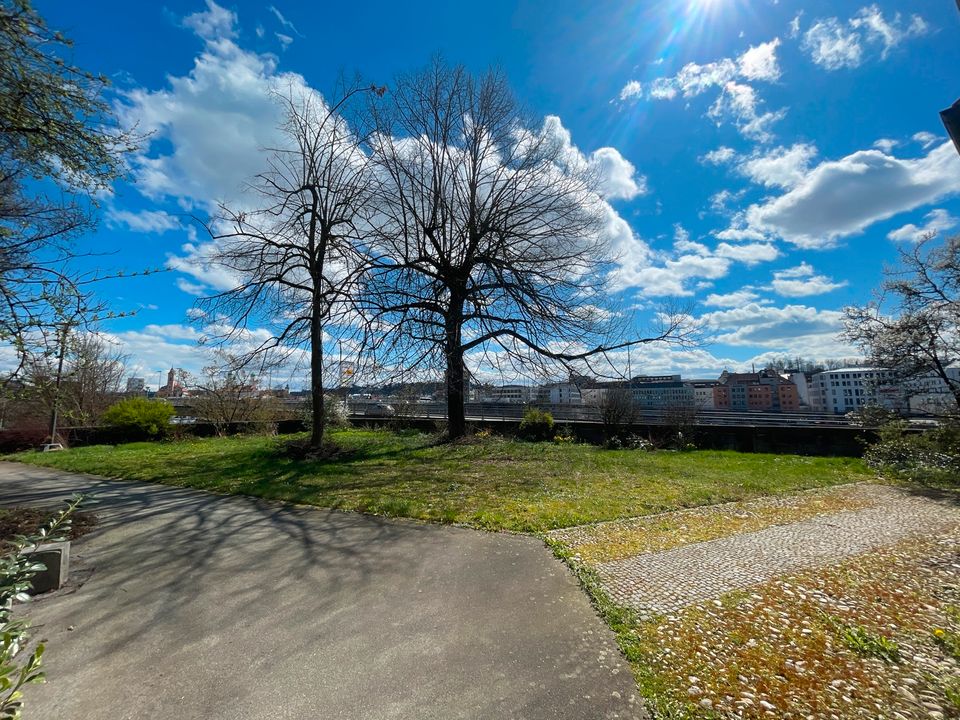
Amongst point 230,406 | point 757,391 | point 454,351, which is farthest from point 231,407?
point 757,391

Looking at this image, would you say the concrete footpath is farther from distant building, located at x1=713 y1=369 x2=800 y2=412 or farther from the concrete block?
distant building, located at x1=713 y1=369 x2=800 y2=412

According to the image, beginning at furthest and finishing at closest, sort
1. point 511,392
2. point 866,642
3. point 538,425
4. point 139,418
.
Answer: point 139,418 < point 538,425 < point 511,392 < point 866,642

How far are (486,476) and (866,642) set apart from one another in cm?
678

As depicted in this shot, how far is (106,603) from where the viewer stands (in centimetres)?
362

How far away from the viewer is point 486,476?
920 centimetres

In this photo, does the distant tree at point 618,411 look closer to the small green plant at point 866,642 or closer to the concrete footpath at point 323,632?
the concrete footpath at point 323,632

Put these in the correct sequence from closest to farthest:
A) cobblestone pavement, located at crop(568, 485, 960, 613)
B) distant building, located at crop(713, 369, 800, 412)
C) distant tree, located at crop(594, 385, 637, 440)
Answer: cobblestone pavement, located at crop(568, 485, 960, 613) < distant tree, located at crop(594, 385, 637, 440) < distant building, located at crop(713, 369, 800, 412)

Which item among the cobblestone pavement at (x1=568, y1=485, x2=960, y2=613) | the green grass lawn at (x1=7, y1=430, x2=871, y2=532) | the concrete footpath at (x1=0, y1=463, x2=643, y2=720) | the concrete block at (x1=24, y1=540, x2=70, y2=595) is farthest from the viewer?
the green grass lawn at (x1=7, y1=430, x2=871, y2=532)

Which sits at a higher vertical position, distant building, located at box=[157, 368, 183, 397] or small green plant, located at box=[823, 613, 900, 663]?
distant building, located at box=[157, 368, 183, 397]

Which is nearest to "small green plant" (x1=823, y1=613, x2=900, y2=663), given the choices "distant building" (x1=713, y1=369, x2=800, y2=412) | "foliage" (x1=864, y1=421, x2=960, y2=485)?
"foliage" (x1=864, y1=421, x2=960, y2=485)

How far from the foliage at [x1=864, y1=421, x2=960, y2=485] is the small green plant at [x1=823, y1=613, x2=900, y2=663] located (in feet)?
27.1

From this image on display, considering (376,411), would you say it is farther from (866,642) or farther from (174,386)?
(866,642)

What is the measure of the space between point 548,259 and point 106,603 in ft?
38.9

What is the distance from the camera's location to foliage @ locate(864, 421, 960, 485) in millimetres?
8594
